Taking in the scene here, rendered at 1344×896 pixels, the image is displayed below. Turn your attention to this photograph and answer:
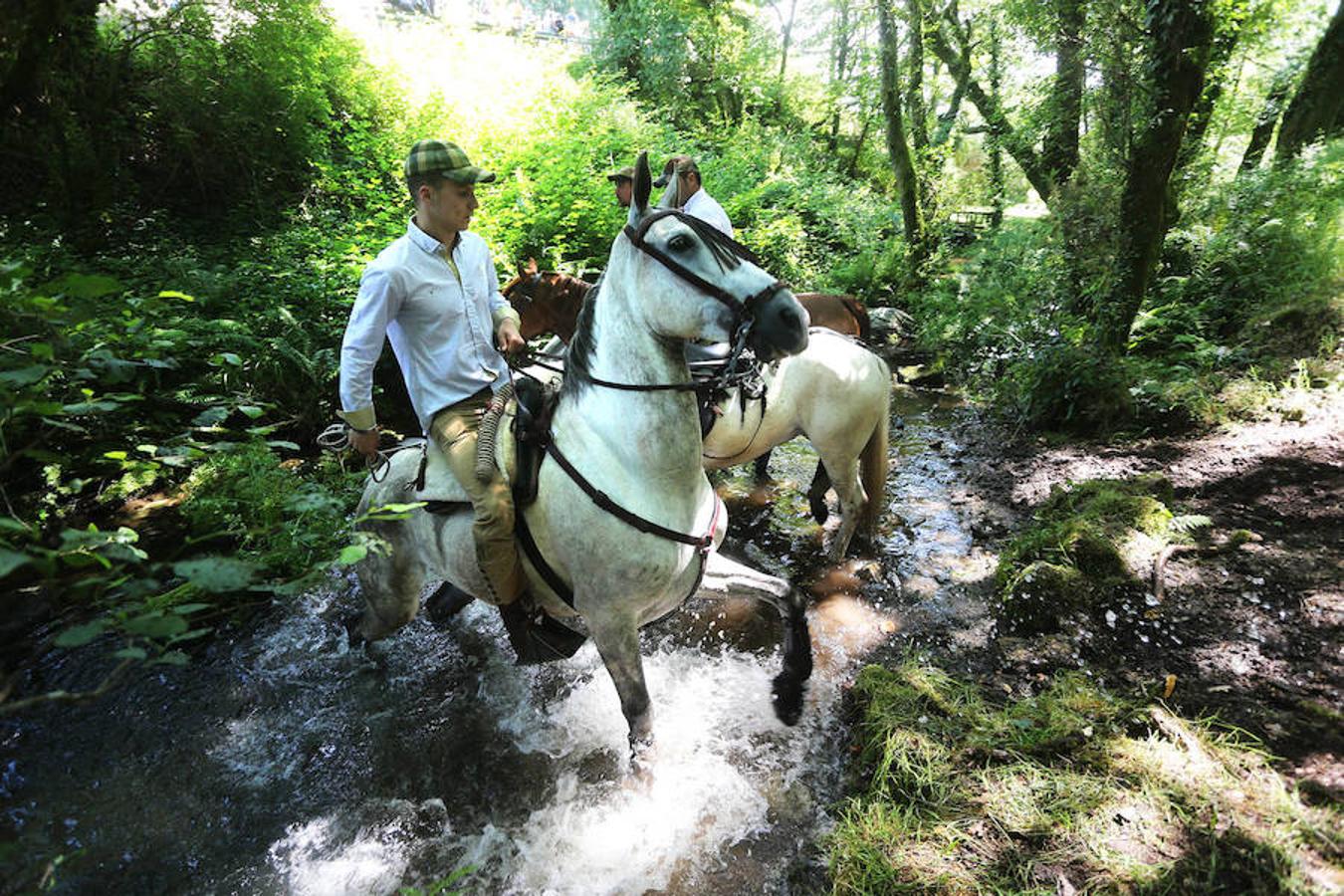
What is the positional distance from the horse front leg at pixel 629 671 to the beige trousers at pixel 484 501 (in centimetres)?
49

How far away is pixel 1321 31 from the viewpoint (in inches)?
359

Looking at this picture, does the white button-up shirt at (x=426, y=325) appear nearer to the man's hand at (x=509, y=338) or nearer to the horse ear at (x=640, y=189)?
the man's hand at (x=509, y=338)

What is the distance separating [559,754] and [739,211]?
467 inches

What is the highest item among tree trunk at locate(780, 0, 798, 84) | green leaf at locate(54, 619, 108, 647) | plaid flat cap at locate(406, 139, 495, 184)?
tree trunk at locate(780, 0, 798, 84)

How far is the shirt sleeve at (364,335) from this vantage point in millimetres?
2555

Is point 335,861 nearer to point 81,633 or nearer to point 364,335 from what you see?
point 81,633

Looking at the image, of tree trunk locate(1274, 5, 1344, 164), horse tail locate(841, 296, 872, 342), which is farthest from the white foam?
tree trunk locate(1274, 5, 1344, 164)

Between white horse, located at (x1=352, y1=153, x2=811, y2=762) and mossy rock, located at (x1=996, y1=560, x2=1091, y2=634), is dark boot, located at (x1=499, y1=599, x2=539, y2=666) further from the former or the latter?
mossy rock, located at (x1=996, y1=560, x2=1091, y2=634)

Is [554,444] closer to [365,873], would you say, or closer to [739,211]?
[365,873]

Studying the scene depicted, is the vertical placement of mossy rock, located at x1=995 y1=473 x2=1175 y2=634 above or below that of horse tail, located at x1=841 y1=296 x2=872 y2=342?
below

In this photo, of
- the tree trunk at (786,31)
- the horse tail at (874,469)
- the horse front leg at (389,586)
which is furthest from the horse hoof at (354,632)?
the tree trunk at (786,31)

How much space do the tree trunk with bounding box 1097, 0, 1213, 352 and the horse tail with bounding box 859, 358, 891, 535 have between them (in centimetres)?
315

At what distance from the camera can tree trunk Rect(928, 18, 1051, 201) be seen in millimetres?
10883

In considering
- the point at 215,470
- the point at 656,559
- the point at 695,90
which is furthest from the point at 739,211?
the point at 656,559
